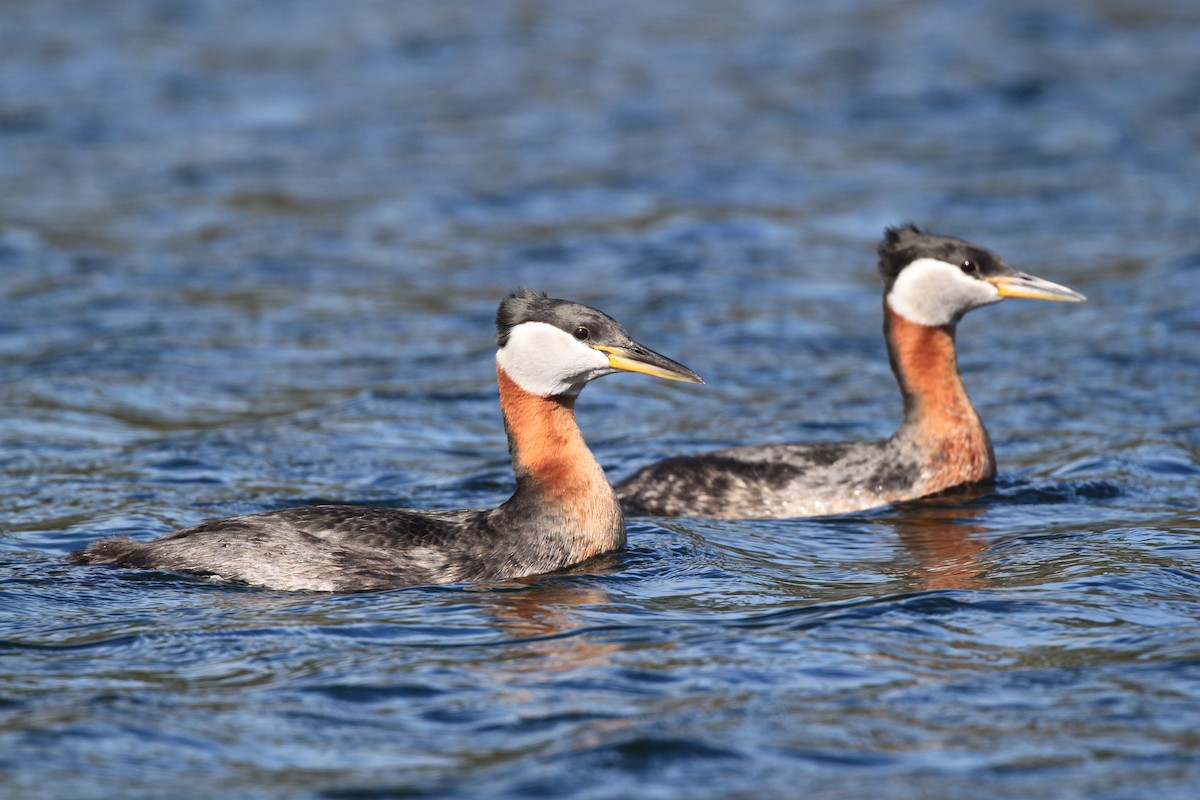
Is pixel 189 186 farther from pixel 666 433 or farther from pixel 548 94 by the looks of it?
pixel 666 433

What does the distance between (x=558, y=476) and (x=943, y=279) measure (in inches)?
164

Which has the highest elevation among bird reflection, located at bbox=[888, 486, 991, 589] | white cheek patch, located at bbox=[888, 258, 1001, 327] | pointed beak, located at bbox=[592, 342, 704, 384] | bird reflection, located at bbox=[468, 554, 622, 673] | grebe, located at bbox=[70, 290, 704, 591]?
white cheek patch, located at bbox=[888, 258, 1001, 327]

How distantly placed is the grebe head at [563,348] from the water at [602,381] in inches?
49.8

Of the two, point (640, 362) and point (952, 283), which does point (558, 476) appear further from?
point (952, 283)

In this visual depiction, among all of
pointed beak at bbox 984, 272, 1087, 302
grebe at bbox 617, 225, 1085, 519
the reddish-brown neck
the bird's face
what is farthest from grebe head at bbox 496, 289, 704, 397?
pointed beak at bbox 984, 272, 1087, 302

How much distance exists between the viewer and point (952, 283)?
13852mm

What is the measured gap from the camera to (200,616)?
10141 millimetres

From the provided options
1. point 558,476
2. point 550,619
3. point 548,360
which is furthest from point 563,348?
point 550,619

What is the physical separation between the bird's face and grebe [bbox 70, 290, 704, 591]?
131 inches

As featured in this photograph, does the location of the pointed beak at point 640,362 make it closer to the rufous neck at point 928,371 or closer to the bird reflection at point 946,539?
the bird reflection at point 946,539

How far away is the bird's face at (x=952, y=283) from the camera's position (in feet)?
45.0

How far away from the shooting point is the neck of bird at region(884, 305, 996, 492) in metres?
13.8

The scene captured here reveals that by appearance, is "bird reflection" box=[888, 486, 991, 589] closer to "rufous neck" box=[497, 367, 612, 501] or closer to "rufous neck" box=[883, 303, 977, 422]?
"rufous neck" box=[883, 303, 977, 422]

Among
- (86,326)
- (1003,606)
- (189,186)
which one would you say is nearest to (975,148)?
(189,186)
